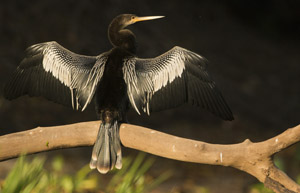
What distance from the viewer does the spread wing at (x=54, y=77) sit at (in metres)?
3.43

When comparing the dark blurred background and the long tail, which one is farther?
the dark blurred background

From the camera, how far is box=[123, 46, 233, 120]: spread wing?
326 cm

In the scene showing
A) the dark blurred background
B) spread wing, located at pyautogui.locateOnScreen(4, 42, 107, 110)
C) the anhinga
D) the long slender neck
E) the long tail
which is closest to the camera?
the long tail

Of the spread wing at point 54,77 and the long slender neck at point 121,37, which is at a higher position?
the long slender neck at point 121,37

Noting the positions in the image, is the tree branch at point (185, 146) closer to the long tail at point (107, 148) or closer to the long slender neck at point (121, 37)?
the long tail at point (107, 148)

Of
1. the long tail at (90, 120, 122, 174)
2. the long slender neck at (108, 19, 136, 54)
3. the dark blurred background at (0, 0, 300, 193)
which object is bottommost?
the dark blurred background at (0, 0, 300, 193)

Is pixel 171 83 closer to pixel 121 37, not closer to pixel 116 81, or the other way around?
pixel 116 81

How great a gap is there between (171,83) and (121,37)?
0.47 m

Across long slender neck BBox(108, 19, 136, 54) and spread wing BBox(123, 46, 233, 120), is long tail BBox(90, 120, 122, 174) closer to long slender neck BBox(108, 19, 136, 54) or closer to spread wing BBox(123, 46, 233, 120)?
spread wing BBox(123, 46, 233, 120)

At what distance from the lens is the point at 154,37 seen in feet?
27.3

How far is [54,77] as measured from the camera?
3504mm

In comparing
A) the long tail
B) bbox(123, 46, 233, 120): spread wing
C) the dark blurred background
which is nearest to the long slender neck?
bbox(123, 46, 233, 120): spread wing

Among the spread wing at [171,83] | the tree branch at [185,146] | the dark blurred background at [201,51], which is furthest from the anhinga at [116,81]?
the dark blurred background at [201,51]

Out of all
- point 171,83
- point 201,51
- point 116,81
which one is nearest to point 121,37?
point 116,81
